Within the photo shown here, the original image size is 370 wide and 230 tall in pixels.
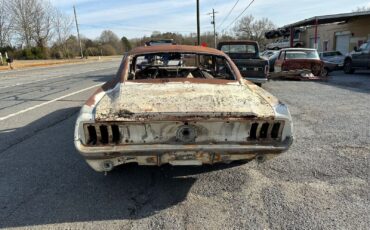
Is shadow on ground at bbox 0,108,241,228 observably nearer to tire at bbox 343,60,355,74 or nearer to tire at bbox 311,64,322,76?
tire at bbox 311,64,322,76

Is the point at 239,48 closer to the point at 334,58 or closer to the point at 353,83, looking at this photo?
the point at 353,83

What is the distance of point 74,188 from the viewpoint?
362 centimetres

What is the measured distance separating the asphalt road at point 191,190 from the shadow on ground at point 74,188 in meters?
0.01

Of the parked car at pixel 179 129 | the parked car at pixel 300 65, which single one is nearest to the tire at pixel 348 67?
the parked car at pixel 300 65

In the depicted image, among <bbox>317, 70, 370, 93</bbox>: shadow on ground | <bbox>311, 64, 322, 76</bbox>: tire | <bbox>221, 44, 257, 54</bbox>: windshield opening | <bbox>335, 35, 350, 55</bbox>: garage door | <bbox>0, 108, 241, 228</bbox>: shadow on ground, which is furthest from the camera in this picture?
<bbox>335, 35, 350, 55</bbox>: garage door

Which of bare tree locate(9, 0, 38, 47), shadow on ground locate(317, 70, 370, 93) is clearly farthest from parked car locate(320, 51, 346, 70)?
bare tree locate(9, 0, 38, 47)

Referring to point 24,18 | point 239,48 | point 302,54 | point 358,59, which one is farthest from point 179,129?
point 24,18

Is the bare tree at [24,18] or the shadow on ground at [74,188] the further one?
the bare tree at [24,18]

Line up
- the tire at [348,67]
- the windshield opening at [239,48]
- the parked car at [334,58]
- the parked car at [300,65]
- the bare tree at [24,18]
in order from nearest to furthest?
the windshield opening at [239,48], the parked car at [300,65], the tire at [348,67], the parked car at [334,58], the bare tree at [24,18]

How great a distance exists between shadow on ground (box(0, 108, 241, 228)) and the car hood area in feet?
3.16

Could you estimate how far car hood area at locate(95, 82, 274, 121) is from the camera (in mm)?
2996

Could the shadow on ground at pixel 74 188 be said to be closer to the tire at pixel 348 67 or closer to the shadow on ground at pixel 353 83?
the shadow on ground at pixel 353 83

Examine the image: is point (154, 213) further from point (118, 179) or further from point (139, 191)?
point (118, 179)

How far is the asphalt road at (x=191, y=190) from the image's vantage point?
2.96 metres
